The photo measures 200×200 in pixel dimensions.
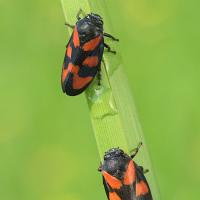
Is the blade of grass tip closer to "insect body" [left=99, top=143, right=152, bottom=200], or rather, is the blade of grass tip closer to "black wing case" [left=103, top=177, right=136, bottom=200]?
"insect body" [left=99, top=143, right=152, bottom=200]

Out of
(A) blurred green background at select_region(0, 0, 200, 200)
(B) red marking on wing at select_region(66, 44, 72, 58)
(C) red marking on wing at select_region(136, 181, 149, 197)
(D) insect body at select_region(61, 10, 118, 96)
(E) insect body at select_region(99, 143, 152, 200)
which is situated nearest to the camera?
(C) red marking on wing at select_region(136, 181, 149, 197)

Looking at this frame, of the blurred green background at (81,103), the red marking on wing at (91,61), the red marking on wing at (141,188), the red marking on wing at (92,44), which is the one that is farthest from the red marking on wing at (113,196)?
the blurred green background at (81,103)

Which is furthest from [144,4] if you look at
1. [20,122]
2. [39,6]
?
[20,122]

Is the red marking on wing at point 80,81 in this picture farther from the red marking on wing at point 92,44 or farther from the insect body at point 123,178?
the insect body at point 123,178

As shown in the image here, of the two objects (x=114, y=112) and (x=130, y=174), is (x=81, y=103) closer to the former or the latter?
(x=130, y=174)

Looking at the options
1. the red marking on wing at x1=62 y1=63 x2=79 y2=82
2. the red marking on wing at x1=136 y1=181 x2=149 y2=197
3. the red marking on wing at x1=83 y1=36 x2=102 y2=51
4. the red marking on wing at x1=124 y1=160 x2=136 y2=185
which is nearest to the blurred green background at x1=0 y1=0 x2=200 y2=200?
the red marking on wing at x1=62 y1=63 x2=79 y2=82

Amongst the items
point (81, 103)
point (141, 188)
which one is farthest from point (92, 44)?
point (81, 103)
